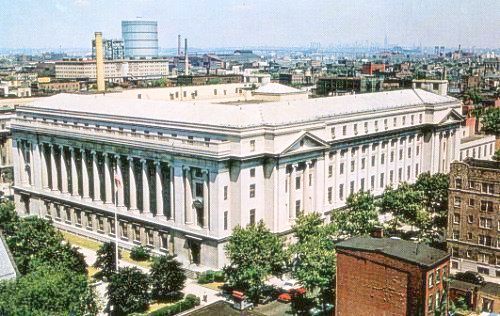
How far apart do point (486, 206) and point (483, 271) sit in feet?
27.2

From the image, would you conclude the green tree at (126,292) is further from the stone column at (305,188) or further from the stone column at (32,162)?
the stone column at (32,162)

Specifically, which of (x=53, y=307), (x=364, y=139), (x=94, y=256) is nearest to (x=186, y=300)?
(x=53, y=307)

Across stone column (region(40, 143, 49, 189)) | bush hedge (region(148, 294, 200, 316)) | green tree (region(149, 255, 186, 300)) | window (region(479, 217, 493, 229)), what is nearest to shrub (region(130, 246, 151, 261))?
green tree (region(149, 255, 186, 300))

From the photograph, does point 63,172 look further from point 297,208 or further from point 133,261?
point 297,208

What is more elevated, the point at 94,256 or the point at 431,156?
the point at 431,156

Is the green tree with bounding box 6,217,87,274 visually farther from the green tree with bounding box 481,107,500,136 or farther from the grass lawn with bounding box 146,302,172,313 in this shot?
the green tree with bounding box 481,107,500,136

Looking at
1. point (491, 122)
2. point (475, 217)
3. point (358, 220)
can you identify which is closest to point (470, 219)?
point (475, 217)

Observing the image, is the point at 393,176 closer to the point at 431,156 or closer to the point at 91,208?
the point at 431,156

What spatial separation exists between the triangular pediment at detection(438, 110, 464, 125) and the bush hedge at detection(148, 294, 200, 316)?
220ft

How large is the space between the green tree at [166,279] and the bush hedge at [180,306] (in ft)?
6.80

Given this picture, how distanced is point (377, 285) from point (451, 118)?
235 ft

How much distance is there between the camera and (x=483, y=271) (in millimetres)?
78250

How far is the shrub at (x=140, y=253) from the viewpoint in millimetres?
84938

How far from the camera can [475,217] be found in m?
78.4
